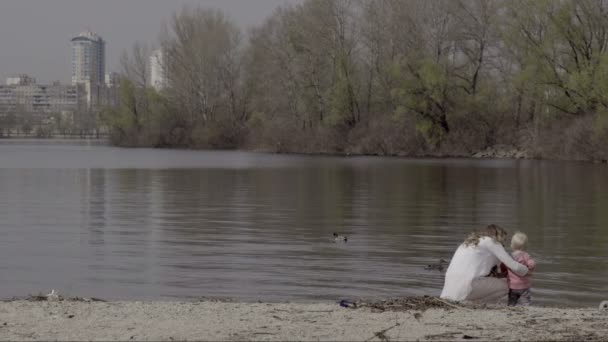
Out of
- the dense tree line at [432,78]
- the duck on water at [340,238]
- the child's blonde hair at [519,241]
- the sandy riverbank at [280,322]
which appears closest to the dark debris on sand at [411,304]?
the sandy riverbank at [280,322]

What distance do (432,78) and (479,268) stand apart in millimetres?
61489

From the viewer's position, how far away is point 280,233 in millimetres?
21625

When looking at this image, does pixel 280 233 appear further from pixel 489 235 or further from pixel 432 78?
pixel 432 78

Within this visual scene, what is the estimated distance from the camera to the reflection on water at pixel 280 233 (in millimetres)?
14656

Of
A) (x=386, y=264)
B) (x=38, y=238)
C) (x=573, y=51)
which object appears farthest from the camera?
(x=573, y=51)

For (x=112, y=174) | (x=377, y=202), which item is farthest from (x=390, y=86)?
(x=377, y=202)

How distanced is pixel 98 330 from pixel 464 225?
Answer: 15.3 m

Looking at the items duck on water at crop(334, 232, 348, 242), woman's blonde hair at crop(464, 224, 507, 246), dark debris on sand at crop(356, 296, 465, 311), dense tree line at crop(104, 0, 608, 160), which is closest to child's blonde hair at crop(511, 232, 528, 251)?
woman's blonde hair at crop(464, 224, 507, 246)

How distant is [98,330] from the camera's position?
924 cm

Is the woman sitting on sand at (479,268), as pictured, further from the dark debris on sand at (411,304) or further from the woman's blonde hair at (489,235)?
the dark debris on sand at (411,304)

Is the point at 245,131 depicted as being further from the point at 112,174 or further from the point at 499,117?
the point at 112,174

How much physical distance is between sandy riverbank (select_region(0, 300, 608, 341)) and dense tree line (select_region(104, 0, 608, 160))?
53036mm

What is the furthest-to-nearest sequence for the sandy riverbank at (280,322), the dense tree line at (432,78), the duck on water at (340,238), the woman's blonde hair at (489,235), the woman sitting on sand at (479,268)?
the dense tree line at (432,78), the duck on water at (340,238), the woman's blonde hair at (489,235), the woman sitting on sand at (479,268), the sandy riverbank at (280,322)

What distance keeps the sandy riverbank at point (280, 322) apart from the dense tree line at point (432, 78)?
53.0 m
